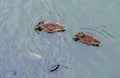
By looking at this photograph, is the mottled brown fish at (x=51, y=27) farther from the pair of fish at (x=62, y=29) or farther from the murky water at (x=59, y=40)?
the murky water at (x=59, y=40)

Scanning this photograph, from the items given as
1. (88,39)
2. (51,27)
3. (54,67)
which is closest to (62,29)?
(51,27)

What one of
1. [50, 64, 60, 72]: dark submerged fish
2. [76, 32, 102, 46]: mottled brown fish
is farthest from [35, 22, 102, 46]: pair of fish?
[50, 64, 60, 72]: dark submerged fish

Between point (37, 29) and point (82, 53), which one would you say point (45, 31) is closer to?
point (37, 29)

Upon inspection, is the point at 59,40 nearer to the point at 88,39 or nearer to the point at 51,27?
the point at 51,27

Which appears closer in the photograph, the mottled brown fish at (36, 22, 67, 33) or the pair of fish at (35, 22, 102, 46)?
the pair of fish at (35, 22, 102, 46)

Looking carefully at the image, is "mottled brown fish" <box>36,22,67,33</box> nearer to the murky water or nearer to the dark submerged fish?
the murky water

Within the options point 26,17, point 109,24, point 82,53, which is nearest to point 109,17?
point 109,24
